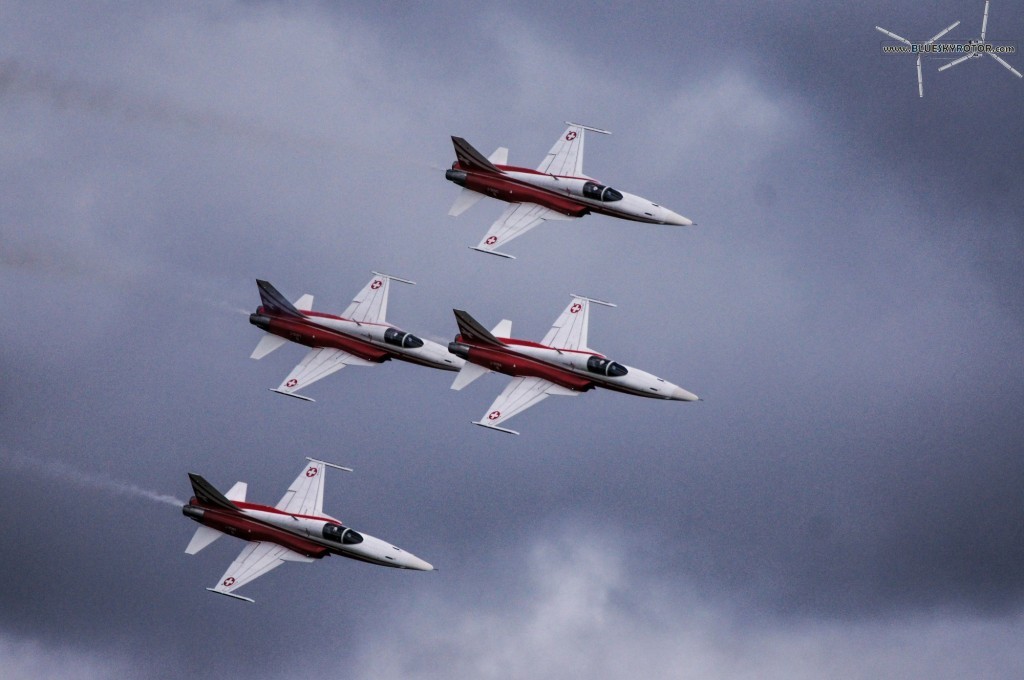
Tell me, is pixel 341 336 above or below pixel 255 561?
above

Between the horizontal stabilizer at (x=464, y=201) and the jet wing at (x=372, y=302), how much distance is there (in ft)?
19.7

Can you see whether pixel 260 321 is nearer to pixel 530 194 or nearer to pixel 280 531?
pixel 280 531

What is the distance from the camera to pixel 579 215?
173125 mm

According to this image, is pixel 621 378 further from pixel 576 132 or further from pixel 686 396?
pixel 576 132

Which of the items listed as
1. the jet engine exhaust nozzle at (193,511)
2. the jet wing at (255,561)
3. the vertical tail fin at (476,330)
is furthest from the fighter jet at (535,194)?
the jet engine exhaust nozzle at (193,511)

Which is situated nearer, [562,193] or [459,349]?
[459,349]

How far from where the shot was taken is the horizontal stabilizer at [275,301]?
563 feet

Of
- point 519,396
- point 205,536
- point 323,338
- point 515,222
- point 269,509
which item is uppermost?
point 515,222

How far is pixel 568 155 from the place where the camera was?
175250 millimetres

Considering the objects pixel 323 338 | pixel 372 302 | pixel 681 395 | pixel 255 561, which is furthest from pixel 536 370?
pixel 255 561

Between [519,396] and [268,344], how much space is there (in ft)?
55.2

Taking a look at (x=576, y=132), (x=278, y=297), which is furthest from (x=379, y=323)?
(x=576, y=132)

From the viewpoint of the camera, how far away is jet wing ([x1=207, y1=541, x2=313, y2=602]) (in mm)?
165375

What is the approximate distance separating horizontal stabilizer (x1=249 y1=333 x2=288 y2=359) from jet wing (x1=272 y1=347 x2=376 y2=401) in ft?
6.44
